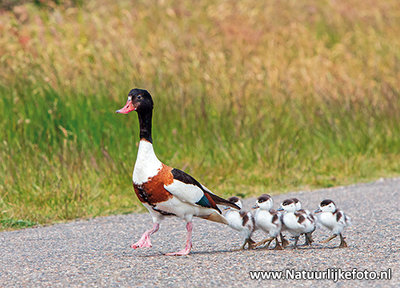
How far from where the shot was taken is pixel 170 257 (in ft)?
19.3

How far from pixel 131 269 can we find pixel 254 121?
6.66m

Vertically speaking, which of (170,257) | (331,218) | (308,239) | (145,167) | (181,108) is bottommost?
(308,239)

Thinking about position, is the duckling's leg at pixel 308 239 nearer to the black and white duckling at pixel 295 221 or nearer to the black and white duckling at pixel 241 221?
the black and white duckling at pixel 295 221

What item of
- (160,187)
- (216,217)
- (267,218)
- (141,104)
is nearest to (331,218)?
(267,218)

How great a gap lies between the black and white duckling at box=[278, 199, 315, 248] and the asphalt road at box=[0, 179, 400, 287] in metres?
0.20

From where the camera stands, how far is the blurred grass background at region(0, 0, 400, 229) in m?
9.48

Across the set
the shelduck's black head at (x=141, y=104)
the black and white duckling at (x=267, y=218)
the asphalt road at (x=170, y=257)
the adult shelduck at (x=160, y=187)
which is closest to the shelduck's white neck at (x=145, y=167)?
the adult shelduck at (x=160, y=187)

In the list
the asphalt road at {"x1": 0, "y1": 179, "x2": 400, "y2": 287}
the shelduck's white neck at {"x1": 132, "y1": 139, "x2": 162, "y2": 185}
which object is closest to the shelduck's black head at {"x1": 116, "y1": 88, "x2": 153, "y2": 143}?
the shelduck's white neck at {"x1": 132, "y1": 139, "x2": 162, "y2": 185}

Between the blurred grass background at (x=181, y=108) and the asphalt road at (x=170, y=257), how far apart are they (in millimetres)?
1149

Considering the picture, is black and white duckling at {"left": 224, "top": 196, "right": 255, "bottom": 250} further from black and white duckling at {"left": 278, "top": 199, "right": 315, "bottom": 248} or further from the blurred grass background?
the blurred grass background

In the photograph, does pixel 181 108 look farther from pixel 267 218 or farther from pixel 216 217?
pixel 267 218

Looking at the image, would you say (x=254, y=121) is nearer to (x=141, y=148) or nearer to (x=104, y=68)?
(x=104, y=68)

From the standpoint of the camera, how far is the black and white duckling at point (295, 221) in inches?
231

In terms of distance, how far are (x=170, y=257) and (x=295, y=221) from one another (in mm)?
1074
